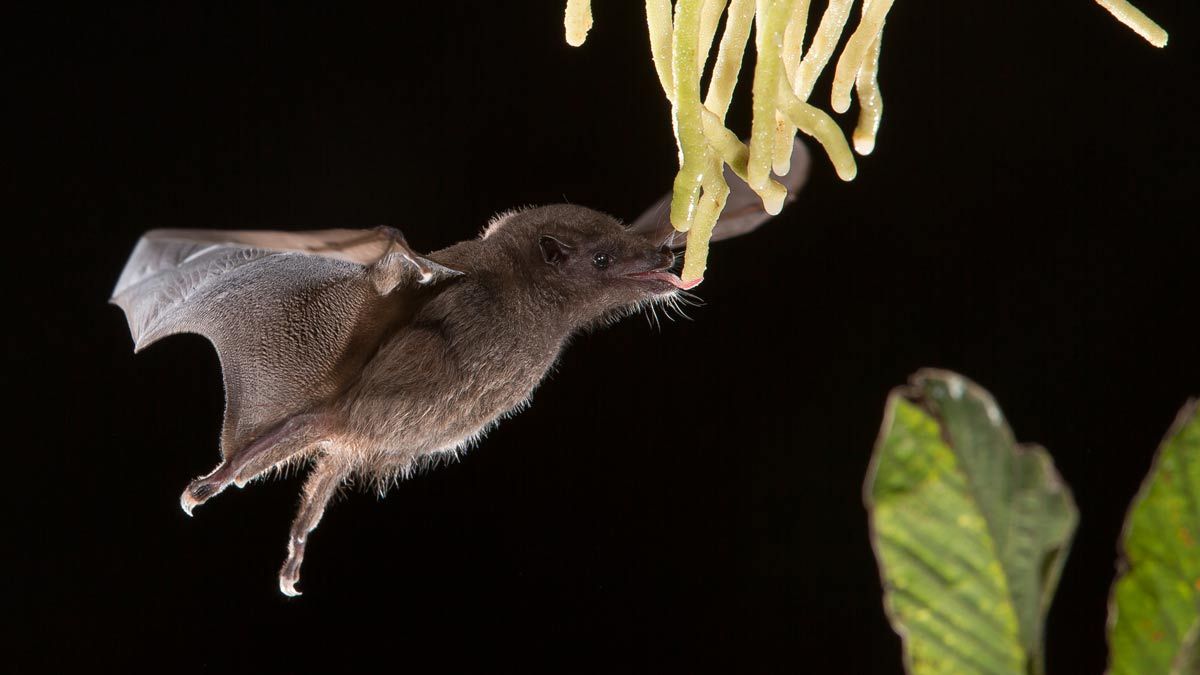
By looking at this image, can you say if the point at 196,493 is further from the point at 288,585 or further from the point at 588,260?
the point at 588,260

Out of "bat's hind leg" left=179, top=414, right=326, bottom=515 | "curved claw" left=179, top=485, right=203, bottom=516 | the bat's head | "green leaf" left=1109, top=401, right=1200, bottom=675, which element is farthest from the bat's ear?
"green leaf" left=1109, top=401, right=1200, bottom=675

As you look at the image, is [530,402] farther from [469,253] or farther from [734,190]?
[734,190]

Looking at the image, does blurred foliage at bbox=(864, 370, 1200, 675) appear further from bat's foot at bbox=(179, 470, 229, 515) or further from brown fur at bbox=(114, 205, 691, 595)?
bat's foot at bbox=(179, 470, 229, 515)

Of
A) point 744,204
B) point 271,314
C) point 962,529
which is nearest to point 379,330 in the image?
point 271,314

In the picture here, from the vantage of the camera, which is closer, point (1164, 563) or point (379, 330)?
point (1164, 563)

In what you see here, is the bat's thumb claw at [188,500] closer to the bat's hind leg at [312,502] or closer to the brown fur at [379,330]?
the brown fur at [379,330]

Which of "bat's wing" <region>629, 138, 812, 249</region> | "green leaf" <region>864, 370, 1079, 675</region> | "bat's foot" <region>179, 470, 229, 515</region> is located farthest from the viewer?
"bat's wing" <region>629, 138, 812, 249</region>
